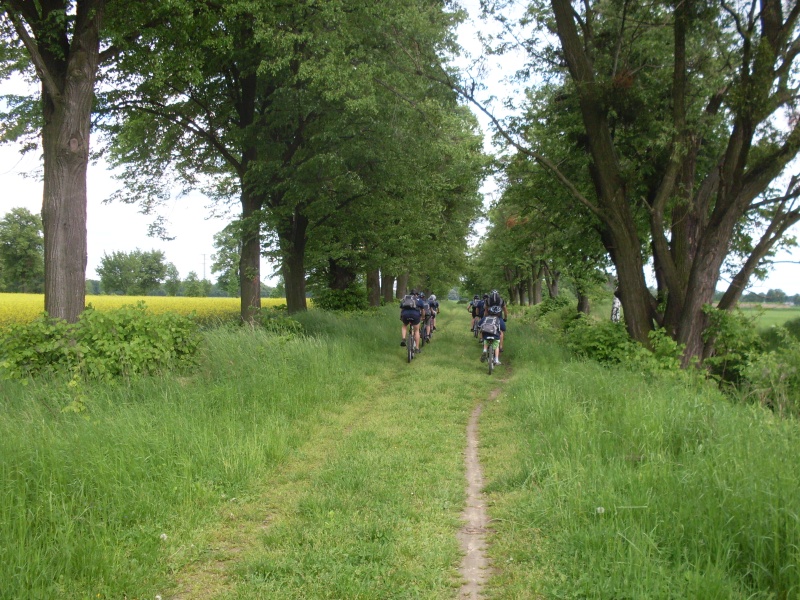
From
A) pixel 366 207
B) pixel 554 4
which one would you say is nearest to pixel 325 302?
pixel 366 207

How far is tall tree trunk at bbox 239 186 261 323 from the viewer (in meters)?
15.0

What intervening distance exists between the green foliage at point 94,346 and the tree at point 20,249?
64230 millimetres

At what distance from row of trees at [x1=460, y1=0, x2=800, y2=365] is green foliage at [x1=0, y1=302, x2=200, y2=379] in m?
7.84

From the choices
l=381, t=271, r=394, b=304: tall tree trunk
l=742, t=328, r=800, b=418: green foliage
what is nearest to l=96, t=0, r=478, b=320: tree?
l=742, t=328, r=800, b=418: green foliage

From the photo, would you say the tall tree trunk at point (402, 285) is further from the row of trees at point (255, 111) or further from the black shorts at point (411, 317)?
the black shorts at point (411, 317)

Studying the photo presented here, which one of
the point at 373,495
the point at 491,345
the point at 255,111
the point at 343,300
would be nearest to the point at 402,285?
the point at 343,300

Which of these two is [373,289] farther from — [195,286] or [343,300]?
[195,286]

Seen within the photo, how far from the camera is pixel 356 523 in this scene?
4387 millimetres

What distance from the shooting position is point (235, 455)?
5551 mm

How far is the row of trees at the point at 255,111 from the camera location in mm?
9016

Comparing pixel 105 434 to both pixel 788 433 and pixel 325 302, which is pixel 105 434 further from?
pixel 325 302

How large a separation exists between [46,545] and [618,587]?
145 inches

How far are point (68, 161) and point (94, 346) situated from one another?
3.17 meters

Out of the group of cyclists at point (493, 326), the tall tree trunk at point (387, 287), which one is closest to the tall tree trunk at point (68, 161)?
the group of cyclists at point (493, 326)
